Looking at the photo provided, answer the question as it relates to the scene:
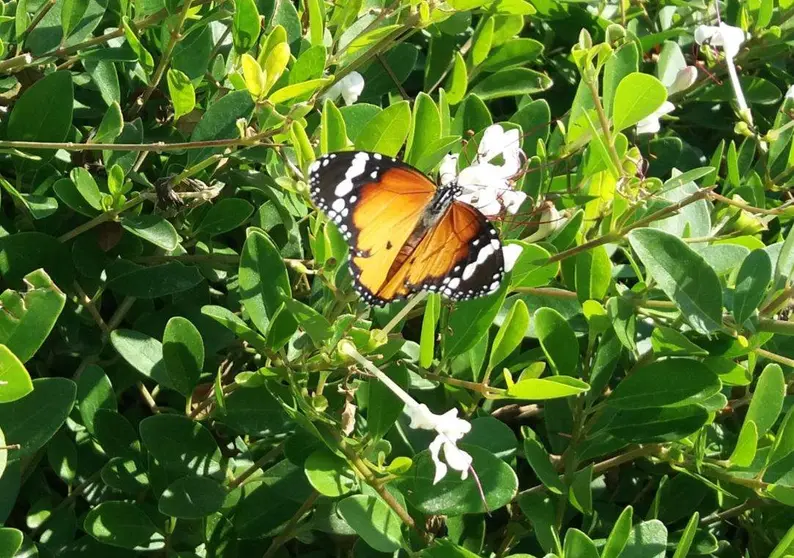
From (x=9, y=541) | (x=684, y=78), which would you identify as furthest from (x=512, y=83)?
(x=9, y=541)

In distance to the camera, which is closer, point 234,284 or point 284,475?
point 284,475

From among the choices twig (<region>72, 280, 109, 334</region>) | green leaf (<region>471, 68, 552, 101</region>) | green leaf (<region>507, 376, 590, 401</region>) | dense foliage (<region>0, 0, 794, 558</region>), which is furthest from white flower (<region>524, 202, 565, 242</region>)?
twig (<region>72, 280, 109, 334</region>)

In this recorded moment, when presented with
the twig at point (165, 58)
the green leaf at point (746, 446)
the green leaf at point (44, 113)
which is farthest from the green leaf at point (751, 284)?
the green leaf at point (44, 113)

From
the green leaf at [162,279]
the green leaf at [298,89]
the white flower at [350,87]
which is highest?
the green leaf at [298,89]

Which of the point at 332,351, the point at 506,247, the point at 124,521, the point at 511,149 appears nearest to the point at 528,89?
the point at 511,149

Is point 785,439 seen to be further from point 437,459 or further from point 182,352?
point 182,352

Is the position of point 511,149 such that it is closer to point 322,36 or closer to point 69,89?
point 322,36

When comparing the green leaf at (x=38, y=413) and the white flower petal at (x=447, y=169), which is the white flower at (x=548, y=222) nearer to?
the white flower petal at (x=447, y=169)
